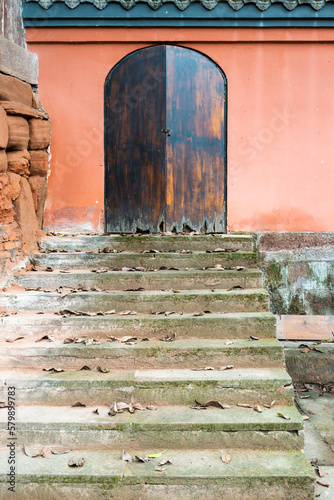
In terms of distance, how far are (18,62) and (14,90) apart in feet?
1.88

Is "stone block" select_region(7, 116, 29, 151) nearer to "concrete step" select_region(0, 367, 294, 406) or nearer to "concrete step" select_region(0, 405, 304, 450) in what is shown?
"concrete step" select_region(0, 367, 294, 406)

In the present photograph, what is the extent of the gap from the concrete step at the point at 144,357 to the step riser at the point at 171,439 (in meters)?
0.68

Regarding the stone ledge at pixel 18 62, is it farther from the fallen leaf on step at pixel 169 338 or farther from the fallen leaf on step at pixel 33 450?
the fallen leaf on step at pixel 33 450

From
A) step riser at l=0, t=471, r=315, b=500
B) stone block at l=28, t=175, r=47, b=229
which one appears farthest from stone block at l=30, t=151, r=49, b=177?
step riser at l=0, t=471, r=315, b=500

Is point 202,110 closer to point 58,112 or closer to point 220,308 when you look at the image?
point 58,112

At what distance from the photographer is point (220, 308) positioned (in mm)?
4367

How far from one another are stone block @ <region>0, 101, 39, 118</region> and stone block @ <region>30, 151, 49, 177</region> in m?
0.46

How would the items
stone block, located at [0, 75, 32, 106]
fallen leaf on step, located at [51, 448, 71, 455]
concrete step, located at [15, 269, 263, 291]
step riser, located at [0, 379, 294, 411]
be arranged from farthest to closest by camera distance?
stone block, located at [0, 75, 32, 106] < concrete step, located at [15, 269, 263, 291] < step riser, located at [0, 379, 294, 411] < fallen leaf on step, located at [51, 448, 71, 455]

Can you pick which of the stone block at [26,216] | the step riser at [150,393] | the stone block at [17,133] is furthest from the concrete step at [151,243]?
the step riser at [150,393]

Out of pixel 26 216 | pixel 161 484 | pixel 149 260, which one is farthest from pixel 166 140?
pixel 161 484

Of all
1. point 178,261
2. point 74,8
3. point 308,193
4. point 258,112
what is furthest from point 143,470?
point 74,8

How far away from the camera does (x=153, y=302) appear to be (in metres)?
4.35

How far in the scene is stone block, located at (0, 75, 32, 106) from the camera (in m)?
4.90

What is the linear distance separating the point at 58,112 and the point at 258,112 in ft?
8.60
